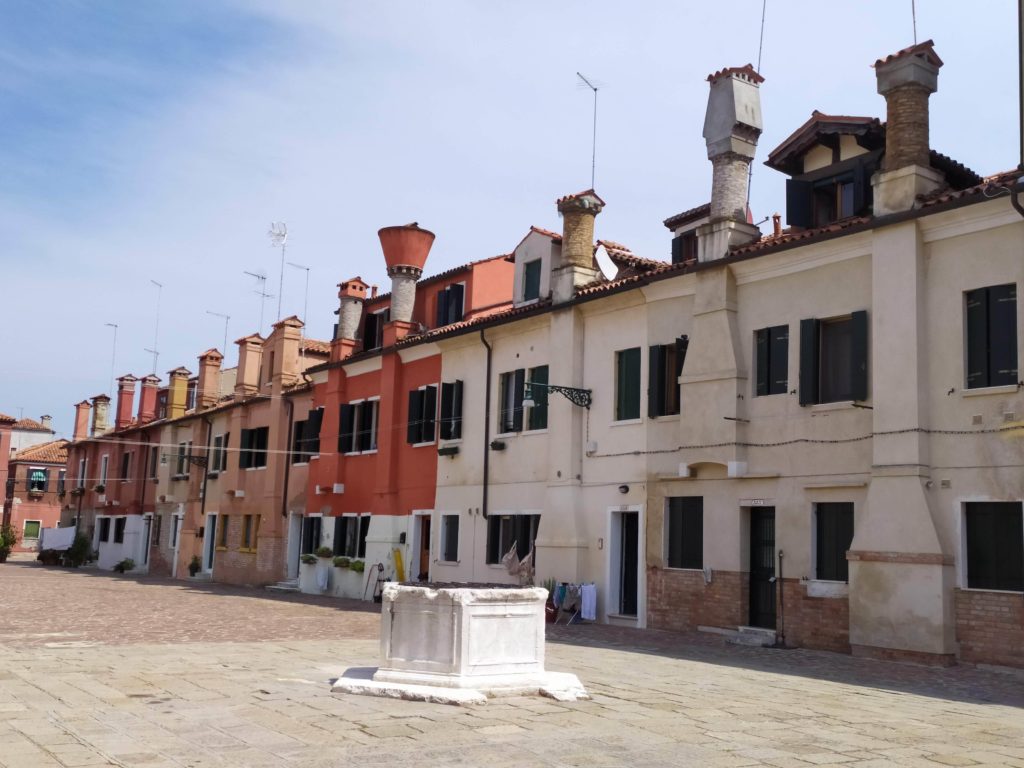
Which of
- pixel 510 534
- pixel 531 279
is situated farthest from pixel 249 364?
pixel 510 534

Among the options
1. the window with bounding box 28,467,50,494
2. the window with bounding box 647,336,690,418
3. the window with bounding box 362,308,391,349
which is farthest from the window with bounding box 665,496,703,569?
the window with bounding box 28,467,50,494

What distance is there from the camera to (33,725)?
8320 mm

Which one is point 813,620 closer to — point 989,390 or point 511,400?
point 989,390

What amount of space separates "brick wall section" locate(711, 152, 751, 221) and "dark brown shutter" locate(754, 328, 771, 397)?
7.54 feet

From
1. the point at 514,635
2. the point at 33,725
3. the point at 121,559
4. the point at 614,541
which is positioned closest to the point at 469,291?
the point at 614,541

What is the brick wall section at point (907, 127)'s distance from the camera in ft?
51.7

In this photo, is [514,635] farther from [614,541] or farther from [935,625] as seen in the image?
[614,541]

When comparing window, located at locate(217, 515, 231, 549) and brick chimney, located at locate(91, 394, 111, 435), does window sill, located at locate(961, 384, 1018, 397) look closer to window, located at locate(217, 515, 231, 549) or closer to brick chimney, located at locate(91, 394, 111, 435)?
window, located at locate(217, 515, 231, 549)

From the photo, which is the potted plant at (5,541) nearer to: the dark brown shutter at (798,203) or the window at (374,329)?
the window at (374,329)

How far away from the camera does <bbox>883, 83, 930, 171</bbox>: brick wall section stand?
51.7 feet

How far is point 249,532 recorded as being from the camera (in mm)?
36219

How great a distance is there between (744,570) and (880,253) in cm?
579

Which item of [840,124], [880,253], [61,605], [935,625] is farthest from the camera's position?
[61,605]

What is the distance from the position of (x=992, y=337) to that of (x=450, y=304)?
16425 millimetres
